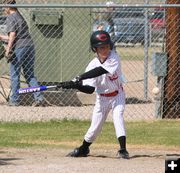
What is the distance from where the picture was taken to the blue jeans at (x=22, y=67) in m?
13.7

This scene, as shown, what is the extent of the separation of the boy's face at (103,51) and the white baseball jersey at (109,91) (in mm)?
50

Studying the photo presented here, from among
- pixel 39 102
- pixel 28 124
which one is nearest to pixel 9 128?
pixel 28 124

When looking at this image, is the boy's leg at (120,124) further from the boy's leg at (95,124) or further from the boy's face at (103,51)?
the boy's face at (103,51)

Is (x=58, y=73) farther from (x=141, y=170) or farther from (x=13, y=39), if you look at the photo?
(x=141, y=170)

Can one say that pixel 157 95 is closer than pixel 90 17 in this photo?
Yes

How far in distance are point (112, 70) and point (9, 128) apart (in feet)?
10.6

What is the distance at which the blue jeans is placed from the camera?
13.7m

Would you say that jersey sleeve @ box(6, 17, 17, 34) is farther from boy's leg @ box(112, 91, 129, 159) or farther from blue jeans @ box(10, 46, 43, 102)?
boy's leg @ box(112, 91, 129, 159)

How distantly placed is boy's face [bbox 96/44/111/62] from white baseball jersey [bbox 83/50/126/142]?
50 millimetres

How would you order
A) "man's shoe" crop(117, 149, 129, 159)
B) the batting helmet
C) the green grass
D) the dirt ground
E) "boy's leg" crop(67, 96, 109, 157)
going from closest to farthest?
the dirt ground
the batting helmet
"man's shoe" crop(117, 149, 129, 159)
"boy's leg" crop(67, 96, 109, 157)
the green grass

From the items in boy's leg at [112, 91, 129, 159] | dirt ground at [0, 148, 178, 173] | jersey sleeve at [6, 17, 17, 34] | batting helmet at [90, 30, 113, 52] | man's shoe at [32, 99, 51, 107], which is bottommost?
dirt ground at [0, 148, 178, 173]

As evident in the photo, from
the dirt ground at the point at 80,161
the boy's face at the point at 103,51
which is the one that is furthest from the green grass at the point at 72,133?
the boy's face at the point at 103,51

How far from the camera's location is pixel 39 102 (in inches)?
549

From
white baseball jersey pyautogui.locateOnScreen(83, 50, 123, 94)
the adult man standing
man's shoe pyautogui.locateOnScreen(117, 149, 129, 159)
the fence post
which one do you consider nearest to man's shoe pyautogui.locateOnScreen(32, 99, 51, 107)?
the adult man standing
